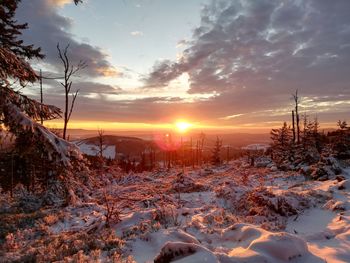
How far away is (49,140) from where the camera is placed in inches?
252

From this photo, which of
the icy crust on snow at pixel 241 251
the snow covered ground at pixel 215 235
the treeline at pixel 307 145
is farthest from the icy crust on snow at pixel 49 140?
the treeline at pixel 307 145

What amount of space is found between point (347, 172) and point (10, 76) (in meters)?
22.6

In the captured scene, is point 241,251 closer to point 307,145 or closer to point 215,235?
point 215,235

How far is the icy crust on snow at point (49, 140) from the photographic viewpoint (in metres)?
6.09

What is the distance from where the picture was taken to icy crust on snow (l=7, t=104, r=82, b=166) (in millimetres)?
6094

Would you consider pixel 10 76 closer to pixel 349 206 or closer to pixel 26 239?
pixel 26 239

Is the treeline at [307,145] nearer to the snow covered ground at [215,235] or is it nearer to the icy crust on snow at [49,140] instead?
the snow covered ground at [215,235]

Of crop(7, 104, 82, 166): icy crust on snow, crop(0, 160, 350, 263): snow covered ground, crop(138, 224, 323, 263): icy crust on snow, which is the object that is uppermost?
crop(7, 104, 82, 166): icy crust on snow

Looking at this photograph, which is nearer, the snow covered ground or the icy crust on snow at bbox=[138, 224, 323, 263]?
the icy crust on snow at bbox=[138, 224, 323, 263]

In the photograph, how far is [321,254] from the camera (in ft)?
18.9

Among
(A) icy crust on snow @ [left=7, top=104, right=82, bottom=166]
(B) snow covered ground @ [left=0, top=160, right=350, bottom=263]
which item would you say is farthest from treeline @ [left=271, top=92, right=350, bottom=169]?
(A) icy crust on snow @ [left=7, top=104, right=82, bottom=166]

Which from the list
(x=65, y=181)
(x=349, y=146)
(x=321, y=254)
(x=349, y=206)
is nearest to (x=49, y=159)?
(x=65, y=181)

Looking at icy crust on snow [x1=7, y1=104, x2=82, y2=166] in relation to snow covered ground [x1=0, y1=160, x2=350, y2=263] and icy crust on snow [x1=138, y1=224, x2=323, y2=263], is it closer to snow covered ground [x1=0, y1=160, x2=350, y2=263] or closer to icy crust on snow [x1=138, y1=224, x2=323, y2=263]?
snow covered ground [x1=0, y1=160, x2=350, y2=263]

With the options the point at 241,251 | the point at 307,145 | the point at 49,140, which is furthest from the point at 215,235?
the point at 307,145
